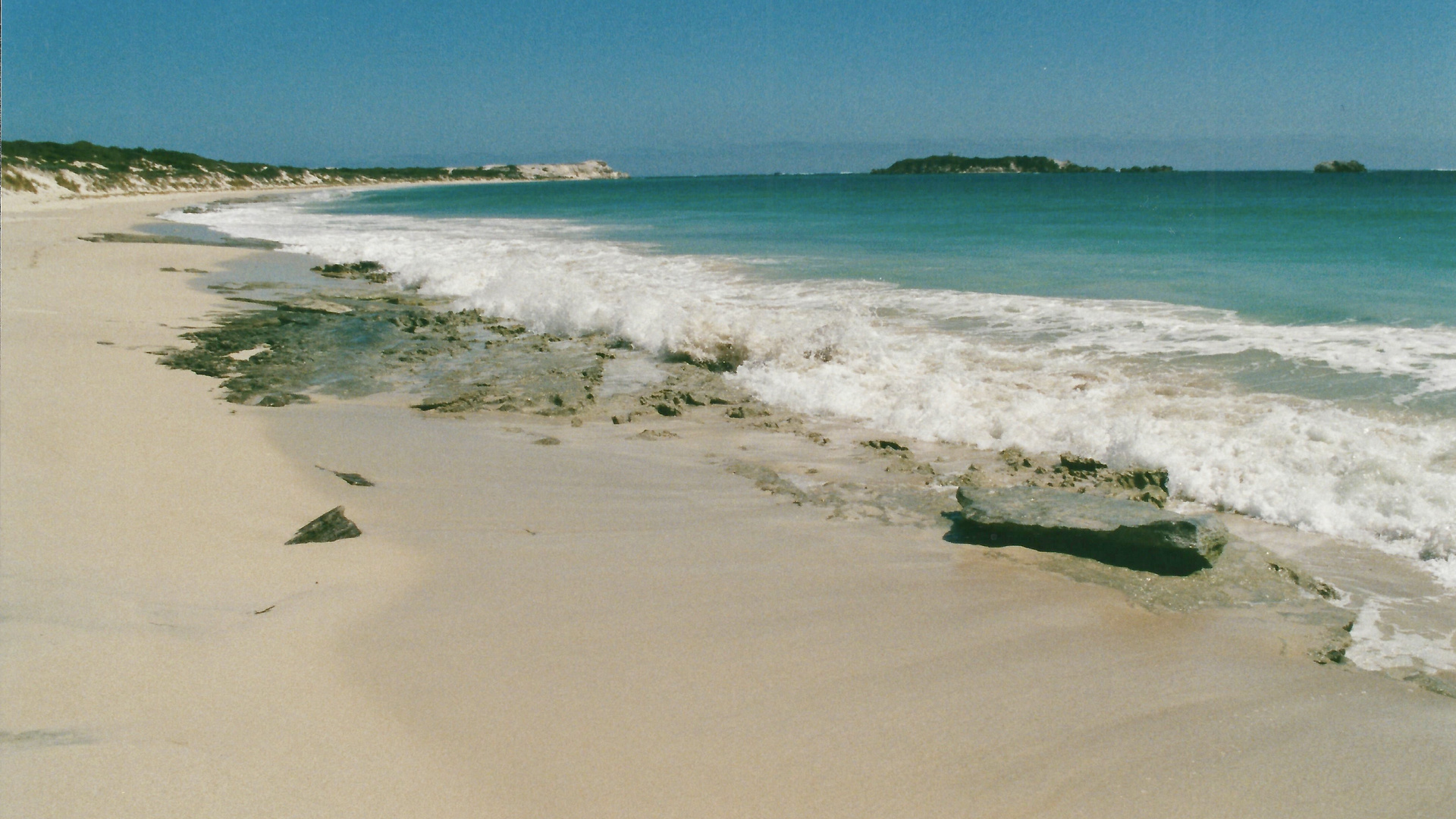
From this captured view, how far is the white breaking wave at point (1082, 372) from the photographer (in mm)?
4973

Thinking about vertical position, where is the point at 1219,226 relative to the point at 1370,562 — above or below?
above

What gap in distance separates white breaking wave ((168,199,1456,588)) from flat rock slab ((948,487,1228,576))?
1.00 meters

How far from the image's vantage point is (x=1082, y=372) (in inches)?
319

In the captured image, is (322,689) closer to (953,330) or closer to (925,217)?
(953,330)

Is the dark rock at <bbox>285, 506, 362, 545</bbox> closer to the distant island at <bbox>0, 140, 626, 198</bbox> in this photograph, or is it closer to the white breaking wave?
the white breaking wave

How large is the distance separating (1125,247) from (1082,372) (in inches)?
602

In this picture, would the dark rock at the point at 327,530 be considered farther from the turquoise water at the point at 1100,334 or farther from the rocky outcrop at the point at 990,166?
the rocky outcrop at the point at 990,166

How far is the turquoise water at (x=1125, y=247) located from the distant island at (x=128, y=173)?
15.4 meters

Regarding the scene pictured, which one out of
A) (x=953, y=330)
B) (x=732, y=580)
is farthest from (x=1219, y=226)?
(x=732, y=580)

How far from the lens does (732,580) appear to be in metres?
4.04

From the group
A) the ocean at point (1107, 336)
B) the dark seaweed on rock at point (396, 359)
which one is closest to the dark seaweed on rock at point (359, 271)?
the ocean at point (1107, 336)

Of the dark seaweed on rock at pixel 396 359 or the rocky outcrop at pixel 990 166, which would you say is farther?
the rocky outcrop at pixel 990 166

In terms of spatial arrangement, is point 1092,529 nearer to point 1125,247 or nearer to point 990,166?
point 1125,247

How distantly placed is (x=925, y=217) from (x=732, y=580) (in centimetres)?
3426
